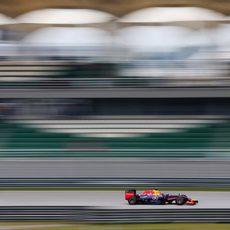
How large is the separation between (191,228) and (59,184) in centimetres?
477

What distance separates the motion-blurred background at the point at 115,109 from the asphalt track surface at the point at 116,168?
0.8 inches

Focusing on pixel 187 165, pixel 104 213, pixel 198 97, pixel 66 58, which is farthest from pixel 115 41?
pixel 104 213

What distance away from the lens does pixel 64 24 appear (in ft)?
75.1

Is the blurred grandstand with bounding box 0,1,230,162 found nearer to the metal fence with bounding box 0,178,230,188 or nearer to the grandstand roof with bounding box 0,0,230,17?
the metal fence with bounding box 0,178,230,188

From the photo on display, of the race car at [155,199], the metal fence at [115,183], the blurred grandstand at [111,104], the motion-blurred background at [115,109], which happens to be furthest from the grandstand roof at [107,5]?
the race car at [155,199]

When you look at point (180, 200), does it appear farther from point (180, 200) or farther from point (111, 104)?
point (111, 104)

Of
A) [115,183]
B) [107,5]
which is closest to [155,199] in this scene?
[115,183]

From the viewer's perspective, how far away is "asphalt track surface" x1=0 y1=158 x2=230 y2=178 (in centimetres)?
1753

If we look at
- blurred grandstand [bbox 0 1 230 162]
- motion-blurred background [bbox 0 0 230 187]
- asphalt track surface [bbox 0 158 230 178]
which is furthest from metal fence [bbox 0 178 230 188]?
blurred grandstand [bbox 0 1 230 162]

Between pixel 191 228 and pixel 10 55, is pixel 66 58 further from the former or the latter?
pixel 191 228

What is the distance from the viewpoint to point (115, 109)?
18906 mm

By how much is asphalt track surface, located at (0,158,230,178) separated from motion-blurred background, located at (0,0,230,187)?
0.02 m

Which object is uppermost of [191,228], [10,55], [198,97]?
[10,55]

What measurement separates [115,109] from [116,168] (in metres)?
1.73
